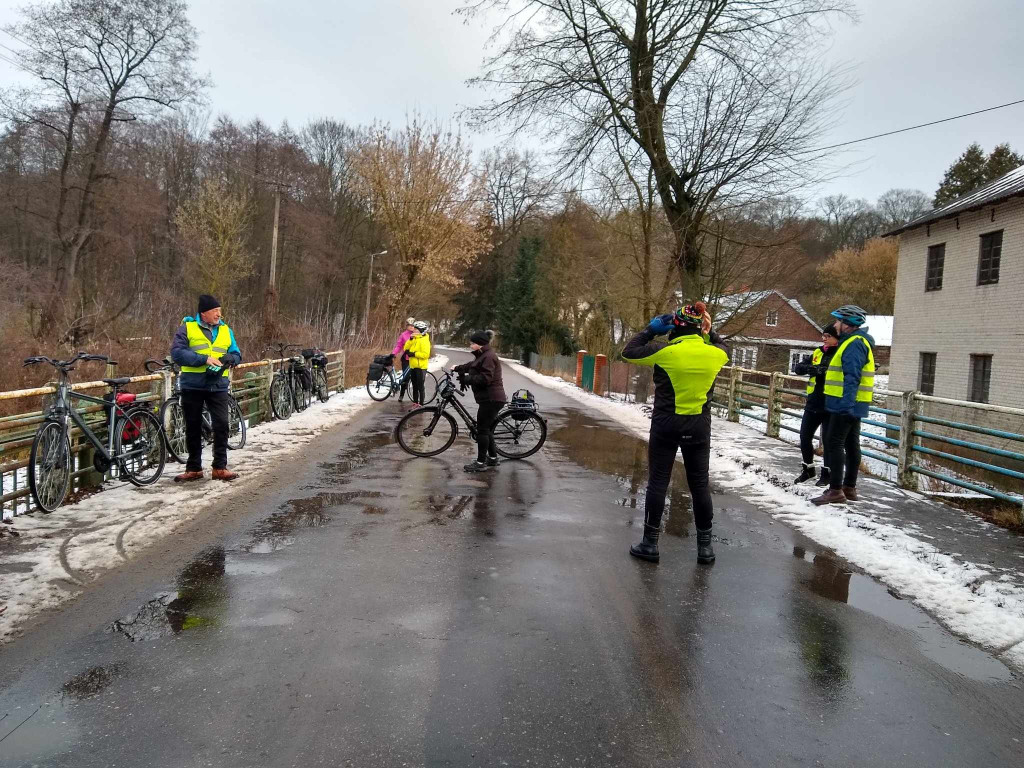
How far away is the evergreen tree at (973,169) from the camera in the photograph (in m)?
42.1

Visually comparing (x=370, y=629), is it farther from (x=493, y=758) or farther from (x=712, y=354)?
(x=712, y=354)

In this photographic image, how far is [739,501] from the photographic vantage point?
300 inches

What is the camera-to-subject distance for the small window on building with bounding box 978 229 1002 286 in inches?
824

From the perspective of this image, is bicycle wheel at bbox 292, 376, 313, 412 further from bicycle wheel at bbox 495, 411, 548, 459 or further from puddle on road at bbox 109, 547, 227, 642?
puddle on road at bbox 109, 547, 227, 642

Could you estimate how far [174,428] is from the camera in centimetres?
822

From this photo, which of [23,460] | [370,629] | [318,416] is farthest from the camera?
[318,416]

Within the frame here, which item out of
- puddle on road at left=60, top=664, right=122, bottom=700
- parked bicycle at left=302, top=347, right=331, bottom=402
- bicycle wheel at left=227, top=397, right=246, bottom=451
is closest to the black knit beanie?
bicycle wheel at left=227, top=397, right=246, bottom=451

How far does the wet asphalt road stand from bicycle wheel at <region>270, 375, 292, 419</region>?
6.63 m

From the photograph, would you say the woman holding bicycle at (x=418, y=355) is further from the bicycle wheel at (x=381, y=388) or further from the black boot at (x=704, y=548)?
the black boot at (x=704, y=548)

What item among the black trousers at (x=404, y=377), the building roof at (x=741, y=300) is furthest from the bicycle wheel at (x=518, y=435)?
the building roof at (x=741, y=300)

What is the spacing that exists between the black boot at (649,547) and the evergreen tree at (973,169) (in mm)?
45264

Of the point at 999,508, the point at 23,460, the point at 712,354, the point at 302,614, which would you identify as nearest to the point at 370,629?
the point at 302,614

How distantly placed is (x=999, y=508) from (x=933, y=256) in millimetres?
19541

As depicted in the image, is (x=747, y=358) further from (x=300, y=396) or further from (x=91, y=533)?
(x=91, y=533)
